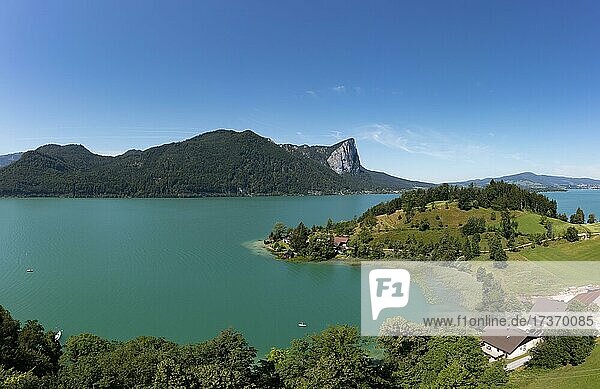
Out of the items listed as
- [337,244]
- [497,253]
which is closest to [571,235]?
[497,253]

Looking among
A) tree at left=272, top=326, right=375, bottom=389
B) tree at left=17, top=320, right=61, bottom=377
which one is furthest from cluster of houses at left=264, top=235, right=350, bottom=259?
tree at left=272, top=326, right=375, bottom=389

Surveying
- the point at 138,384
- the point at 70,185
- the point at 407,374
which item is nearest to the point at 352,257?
the point at 407,374

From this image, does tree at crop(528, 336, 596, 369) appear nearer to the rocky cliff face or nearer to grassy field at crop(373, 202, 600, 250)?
grassy field at crop(373, 202, 600, 250)

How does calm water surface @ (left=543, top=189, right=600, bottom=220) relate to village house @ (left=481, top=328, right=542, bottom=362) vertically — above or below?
above

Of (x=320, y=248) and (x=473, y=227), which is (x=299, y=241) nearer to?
(x=320, y=248)

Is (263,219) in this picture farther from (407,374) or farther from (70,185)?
(70,185)
